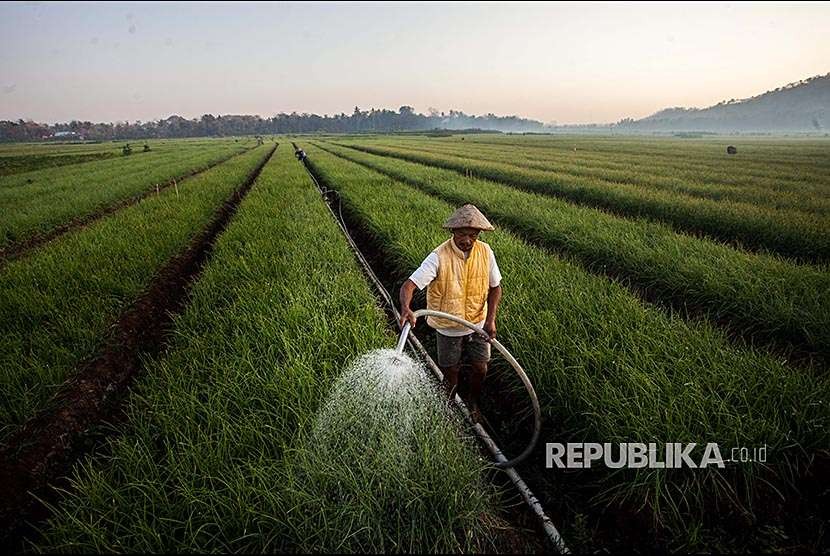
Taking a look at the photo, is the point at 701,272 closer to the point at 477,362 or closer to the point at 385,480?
the point at 477,362

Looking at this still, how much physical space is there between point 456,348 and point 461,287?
51 centimetres

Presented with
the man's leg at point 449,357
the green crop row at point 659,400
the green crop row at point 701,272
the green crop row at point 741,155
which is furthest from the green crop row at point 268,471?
the green crop row at point 741,155

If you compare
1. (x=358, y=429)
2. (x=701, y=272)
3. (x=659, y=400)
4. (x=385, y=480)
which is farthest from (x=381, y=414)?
(x=701, y=272)

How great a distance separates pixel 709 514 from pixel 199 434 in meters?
2.71

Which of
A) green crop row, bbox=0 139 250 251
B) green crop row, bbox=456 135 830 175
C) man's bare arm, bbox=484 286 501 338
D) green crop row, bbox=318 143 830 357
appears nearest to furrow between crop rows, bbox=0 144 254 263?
green crop row, bbox=0 139 250 251

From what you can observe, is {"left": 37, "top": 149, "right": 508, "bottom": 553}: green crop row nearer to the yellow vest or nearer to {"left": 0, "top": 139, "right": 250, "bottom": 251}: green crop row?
the yellow vest

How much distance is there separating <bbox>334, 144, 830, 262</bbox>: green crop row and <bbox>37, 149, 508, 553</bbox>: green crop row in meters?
7.10

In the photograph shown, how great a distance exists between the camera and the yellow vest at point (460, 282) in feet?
8.88

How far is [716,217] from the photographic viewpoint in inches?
321

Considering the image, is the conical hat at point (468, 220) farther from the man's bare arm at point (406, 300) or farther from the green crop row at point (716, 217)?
the green crop row at point (716, 217)

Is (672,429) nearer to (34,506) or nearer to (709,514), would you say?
(709,514)

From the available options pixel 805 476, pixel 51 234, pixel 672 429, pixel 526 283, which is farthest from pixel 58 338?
pixel 51 234

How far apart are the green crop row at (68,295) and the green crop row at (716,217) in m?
8.89

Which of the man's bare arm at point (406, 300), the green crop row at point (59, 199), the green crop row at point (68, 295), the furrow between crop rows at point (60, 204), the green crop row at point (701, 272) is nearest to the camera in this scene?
the man's bare arm at point (406, 300)
